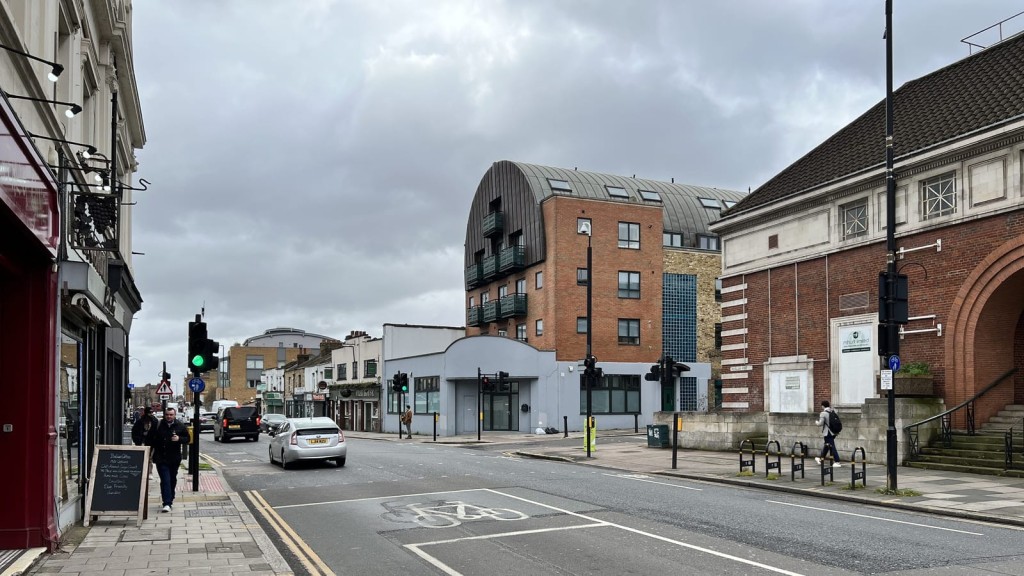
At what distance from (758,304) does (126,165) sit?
2116 centimetres

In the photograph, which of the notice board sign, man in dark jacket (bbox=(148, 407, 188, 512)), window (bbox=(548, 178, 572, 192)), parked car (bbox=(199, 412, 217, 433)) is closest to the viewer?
the notice board sign

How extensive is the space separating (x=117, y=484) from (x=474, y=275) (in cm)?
4932

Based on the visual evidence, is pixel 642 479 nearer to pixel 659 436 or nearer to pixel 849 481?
pixel 849 481

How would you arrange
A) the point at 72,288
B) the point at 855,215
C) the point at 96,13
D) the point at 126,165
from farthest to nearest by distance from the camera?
the point at 855,215
the point at 126,165
the point at 96,13
the point at 72,288

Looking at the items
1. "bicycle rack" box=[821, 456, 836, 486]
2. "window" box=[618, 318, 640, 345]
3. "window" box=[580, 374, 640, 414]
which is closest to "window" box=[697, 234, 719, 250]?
"window" box=[618, 318, 640, 345]

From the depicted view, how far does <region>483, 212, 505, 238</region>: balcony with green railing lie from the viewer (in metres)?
57.8

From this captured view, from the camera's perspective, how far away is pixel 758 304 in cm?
3091

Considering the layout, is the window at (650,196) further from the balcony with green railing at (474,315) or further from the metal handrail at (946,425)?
the metal handrail at (946,425)

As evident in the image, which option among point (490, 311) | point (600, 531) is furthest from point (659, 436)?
point (490, 311)

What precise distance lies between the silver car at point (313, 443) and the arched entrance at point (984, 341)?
1692 cm

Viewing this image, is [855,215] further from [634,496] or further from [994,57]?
[634,496]

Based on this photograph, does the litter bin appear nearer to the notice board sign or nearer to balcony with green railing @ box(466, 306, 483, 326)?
the notice board sign

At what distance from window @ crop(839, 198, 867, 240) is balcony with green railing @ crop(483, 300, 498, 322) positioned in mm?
32607

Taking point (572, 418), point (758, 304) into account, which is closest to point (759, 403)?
point (758, 304)
